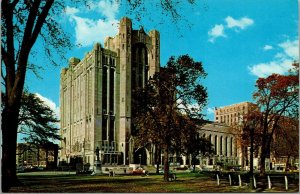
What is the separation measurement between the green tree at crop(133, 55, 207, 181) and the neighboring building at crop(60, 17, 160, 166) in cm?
3341

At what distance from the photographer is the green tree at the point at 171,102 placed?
76.9 feet

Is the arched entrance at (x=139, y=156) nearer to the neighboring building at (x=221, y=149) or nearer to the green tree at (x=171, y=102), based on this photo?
the neighboring building at (x=221, y=149)

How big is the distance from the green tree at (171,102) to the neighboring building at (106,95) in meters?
33.4

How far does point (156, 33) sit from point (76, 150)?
24818 mm

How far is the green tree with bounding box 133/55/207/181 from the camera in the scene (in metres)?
23.5

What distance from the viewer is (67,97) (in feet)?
203

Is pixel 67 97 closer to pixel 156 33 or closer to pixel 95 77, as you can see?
pixel 95 77

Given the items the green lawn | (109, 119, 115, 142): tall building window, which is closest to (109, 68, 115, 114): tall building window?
(109, 119, 115, 142): tall building window

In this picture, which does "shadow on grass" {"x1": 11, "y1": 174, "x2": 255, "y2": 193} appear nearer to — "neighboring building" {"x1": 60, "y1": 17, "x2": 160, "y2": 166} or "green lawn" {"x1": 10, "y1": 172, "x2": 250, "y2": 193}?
"green lawn" {"x1": 10, "y1": 172, "x2": 250, "y2": 193}

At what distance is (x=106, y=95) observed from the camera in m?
64.4

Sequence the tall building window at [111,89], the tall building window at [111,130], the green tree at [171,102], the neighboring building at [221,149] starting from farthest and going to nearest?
the neighboring building at [221,149]
the tall building window at [111,130]
the tall building window at [111,89]
the green tree at [171,102]

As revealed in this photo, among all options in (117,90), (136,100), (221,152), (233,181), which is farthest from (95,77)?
(233,181)

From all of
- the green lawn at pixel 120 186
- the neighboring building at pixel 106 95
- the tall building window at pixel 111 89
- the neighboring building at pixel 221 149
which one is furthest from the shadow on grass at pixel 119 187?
the neighboring building at pixel 221 149

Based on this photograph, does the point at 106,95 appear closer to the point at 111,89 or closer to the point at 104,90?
the point at 104,90
